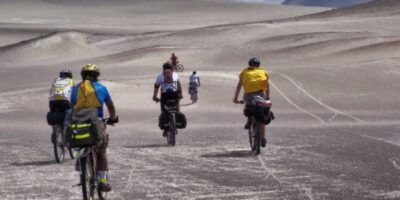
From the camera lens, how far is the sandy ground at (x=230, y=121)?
1269 cm

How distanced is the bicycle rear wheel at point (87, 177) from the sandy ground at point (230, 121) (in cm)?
95

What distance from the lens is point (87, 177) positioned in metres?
10.6

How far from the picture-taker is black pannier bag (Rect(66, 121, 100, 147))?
409 inches

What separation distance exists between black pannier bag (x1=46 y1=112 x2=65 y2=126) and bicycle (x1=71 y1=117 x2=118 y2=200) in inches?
194

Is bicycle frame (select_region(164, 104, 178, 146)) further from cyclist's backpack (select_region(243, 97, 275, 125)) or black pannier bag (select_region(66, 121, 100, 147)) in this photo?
black pannier bag (select_region(66, 121, 100, 147))

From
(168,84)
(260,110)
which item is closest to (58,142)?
(168,84)

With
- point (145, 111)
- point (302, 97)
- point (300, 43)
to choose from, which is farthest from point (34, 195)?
point (300, 43)

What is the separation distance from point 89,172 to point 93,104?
2.58 ft

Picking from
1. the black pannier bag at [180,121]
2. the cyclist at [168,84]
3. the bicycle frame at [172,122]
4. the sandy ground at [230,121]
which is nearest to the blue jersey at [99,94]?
the sandy ground at [230,121]

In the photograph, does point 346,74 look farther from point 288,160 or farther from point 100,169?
point 100,169

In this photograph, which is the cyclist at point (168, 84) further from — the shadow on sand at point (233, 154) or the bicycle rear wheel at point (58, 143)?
the bicycle rear wheel at point (58, 143)

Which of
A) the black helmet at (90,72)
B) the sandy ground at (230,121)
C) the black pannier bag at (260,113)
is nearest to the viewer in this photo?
the black helmet at (90,72)

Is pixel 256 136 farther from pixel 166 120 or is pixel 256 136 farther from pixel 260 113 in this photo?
pixel 166 120

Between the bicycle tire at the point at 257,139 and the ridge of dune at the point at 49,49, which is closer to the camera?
the bicycle tire at the point at 257,139
